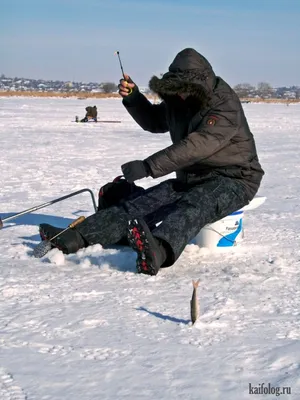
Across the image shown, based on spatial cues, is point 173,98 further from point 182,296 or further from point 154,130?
point 182,296

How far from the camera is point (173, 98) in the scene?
13.9ft

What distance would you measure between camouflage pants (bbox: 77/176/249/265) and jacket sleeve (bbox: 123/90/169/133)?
1.77 feet

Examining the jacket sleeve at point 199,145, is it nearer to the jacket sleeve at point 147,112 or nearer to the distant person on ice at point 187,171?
the distant person on ice at point 187,171

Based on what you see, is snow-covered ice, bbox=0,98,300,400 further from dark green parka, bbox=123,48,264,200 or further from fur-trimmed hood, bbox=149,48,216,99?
fur-trimmed hood, bbox=149,48,216,99

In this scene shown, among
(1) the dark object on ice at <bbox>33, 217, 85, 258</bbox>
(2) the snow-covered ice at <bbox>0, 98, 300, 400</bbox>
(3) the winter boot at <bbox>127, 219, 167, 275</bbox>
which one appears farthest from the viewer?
(1) the dark object on ice at <bbox>33, 217, 85, 258</bbox>

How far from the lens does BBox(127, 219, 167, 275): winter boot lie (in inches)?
138

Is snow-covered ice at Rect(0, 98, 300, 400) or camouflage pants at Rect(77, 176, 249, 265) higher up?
camouflage pants at Rect(77, 176, 249, 265)

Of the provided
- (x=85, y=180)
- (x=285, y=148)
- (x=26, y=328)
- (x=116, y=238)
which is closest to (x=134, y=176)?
(x=116, y=238)

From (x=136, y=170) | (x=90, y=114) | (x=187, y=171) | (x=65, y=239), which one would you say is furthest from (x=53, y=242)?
(x=90, y=114)

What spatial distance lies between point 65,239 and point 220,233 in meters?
1.04

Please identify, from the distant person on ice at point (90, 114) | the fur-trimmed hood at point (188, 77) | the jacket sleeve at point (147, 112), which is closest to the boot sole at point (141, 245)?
the fur-trimmed hood at point (188, 77)

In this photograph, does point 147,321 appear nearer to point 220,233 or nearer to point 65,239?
point 65,239

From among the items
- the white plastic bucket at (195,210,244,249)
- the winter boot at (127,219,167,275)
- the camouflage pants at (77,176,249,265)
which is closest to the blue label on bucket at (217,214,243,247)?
the white plastic bucket at (195,210,244,249)

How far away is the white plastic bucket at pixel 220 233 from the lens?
425 cm
